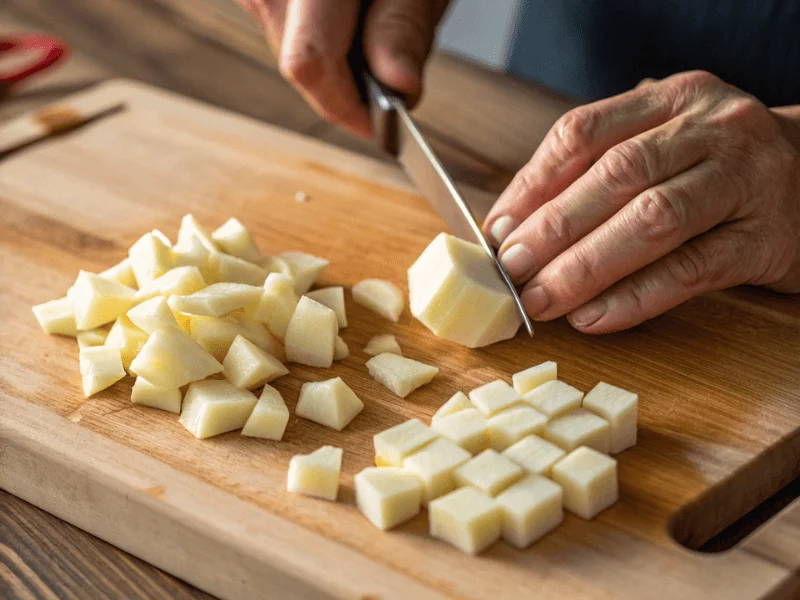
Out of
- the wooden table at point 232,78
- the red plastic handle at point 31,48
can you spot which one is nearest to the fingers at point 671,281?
the wooden table at point 232,78

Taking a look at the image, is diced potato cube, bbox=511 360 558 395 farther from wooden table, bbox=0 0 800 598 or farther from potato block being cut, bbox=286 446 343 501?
wooden table, bbox=0 0 800 598

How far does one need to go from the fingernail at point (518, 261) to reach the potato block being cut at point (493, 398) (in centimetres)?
28

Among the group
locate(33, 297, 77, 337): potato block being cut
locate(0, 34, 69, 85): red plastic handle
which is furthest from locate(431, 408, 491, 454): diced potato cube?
locate(0, 34, 69, 85): red plastic handle

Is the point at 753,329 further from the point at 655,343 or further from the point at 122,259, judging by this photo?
the point at 122,259

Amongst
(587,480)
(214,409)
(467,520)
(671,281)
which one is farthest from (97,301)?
(671,281)

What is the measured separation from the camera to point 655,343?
187 centimetres

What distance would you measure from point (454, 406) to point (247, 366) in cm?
39

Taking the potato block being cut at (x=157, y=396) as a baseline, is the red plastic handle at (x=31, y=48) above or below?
above

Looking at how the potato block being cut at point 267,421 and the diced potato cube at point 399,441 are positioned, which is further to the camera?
the potato block being cut at point 267,421

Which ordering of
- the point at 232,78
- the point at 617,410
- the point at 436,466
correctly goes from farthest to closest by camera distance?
the point at 232,78, the point at 617,410, the point at 436,466

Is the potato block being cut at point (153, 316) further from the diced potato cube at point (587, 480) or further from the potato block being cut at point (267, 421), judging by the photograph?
the diced potato cube at point (587, 480)

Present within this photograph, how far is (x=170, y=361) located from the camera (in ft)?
5.47

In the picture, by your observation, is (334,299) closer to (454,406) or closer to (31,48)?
(454,406)

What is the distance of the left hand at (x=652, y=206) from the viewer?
1751 mm
